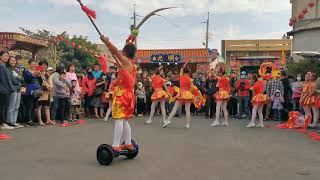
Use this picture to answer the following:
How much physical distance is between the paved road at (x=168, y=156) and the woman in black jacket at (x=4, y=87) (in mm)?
Result: 668

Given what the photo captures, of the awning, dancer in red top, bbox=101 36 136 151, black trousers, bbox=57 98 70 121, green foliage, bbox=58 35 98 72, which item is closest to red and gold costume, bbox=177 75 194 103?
black trousers, bbox=57 98 70 121

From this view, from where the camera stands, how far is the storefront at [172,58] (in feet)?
116

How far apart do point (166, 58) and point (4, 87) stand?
2493cm

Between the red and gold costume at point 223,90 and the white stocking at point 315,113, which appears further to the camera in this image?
the red and gold costume at point 223,90

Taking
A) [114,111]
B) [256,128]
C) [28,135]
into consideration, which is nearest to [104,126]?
[28,135]

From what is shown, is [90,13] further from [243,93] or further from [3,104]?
[243,93]

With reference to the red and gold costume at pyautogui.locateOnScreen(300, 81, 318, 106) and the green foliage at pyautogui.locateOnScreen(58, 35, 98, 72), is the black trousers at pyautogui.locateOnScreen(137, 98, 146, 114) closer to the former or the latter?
the red and gold costume at pyautogui.locateOnScreen(300, 81, 318, 106)

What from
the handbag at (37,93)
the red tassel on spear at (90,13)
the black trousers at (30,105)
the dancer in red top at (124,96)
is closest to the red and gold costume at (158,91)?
the handbag at (37,93)

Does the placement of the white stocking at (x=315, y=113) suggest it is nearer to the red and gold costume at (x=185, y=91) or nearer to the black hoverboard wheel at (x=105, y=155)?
the red and gold costume at (x=185, y=91)

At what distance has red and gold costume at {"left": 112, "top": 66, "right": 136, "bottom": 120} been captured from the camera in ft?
24.5

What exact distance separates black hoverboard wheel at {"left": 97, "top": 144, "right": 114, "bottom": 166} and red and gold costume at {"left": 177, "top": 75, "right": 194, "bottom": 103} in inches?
238

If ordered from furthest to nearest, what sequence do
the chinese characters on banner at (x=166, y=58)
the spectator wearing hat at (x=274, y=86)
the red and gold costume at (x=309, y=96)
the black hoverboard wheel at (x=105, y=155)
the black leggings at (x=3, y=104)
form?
the chinese characters on banner at (x=166, y=58), the spectator wearing hat at (x=274, y=86), the red and gold costume at (x=309, y=96), the black leggings at (x=3, y=104), the black hoverboard wheel at (x=105, y=155)

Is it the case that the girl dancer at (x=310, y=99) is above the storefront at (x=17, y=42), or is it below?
below

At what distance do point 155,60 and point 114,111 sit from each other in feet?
94.3
